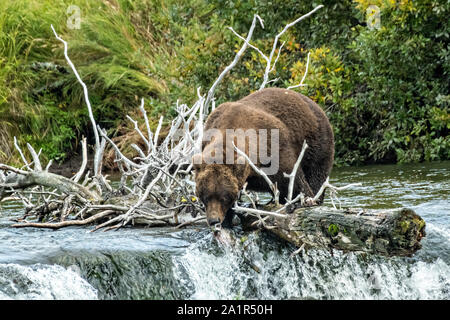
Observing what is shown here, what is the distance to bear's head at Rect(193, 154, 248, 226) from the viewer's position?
570 cm

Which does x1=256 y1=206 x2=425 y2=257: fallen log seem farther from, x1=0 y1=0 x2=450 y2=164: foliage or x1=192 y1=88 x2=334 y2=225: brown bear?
x1=0 y1=0 x2=450 y2=164: foliage

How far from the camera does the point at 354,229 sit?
18.1 ft

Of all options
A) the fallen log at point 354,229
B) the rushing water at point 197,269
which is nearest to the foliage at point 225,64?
the rushing water at point 197,269

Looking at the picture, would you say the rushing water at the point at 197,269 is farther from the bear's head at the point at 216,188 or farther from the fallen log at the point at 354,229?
the bear's head at the point at 216,188

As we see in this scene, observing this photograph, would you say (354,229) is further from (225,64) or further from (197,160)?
(225,64)

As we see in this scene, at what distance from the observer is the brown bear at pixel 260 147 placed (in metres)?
5.73

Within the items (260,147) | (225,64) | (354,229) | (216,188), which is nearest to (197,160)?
(216,188)

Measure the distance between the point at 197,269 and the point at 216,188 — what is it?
660mm

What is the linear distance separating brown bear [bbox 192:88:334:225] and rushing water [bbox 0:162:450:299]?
444mm

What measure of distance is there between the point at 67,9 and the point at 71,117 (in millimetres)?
2381

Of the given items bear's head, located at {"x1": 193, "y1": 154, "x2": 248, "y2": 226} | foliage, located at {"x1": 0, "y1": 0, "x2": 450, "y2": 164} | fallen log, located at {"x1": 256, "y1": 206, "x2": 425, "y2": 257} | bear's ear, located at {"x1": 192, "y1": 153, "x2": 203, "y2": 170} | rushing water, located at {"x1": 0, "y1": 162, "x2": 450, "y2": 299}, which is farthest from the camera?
foliage, located at {"x1": 0, "y1": 0, "x2": 450, "y2": 164}

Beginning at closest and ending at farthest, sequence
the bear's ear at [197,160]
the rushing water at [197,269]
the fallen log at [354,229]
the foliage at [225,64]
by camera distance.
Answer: the fallen log at [354,229] < the rushing water at [197,269] < the bear's ear at [197,160] < the foliage at [225,64]

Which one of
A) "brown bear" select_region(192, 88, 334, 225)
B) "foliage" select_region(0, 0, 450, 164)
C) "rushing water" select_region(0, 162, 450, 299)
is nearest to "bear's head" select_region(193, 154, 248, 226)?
"brown bear" select_region(192, 88, 334, 225)
